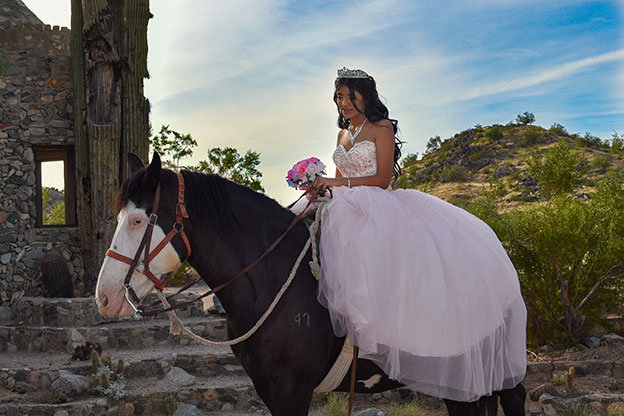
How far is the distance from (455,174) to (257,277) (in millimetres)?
37266

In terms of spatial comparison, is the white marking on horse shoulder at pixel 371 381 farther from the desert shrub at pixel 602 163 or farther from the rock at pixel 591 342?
the desert shrub at pixel 602 163

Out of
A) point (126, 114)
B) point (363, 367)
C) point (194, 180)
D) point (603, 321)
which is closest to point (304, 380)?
point (363, 367)

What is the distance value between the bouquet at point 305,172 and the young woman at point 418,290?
0.36 m

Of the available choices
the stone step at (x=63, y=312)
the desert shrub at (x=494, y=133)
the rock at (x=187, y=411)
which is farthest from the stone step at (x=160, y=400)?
the desert shrub at (x=494, y=133)

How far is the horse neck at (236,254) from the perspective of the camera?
320 centimetres

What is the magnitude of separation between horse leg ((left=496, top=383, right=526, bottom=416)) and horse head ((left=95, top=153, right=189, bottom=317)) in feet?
7.37

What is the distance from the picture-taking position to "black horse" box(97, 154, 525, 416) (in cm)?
309

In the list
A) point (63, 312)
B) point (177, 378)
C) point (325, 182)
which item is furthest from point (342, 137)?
point (63, 312)

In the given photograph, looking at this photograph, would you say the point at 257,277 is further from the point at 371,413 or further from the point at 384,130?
the point at 371,413

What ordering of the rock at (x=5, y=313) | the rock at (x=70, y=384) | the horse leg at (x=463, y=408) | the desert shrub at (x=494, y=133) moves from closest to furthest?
the horse leg at (x=463, y=408), the rock at (x=70, y=384), the rock at (x=5, y=313), the desert shrub at (x=494, y=133)

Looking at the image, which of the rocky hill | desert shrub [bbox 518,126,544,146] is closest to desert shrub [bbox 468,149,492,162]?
the rocky hill

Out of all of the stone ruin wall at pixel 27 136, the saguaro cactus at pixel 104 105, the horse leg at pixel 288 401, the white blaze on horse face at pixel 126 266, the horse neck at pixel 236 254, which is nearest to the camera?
the white blaze on horse face at pixel 126 266

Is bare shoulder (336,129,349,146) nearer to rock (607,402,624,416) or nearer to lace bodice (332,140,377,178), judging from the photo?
lace bodice (332,140,377,178)

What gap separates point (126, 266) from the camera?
2945mm
